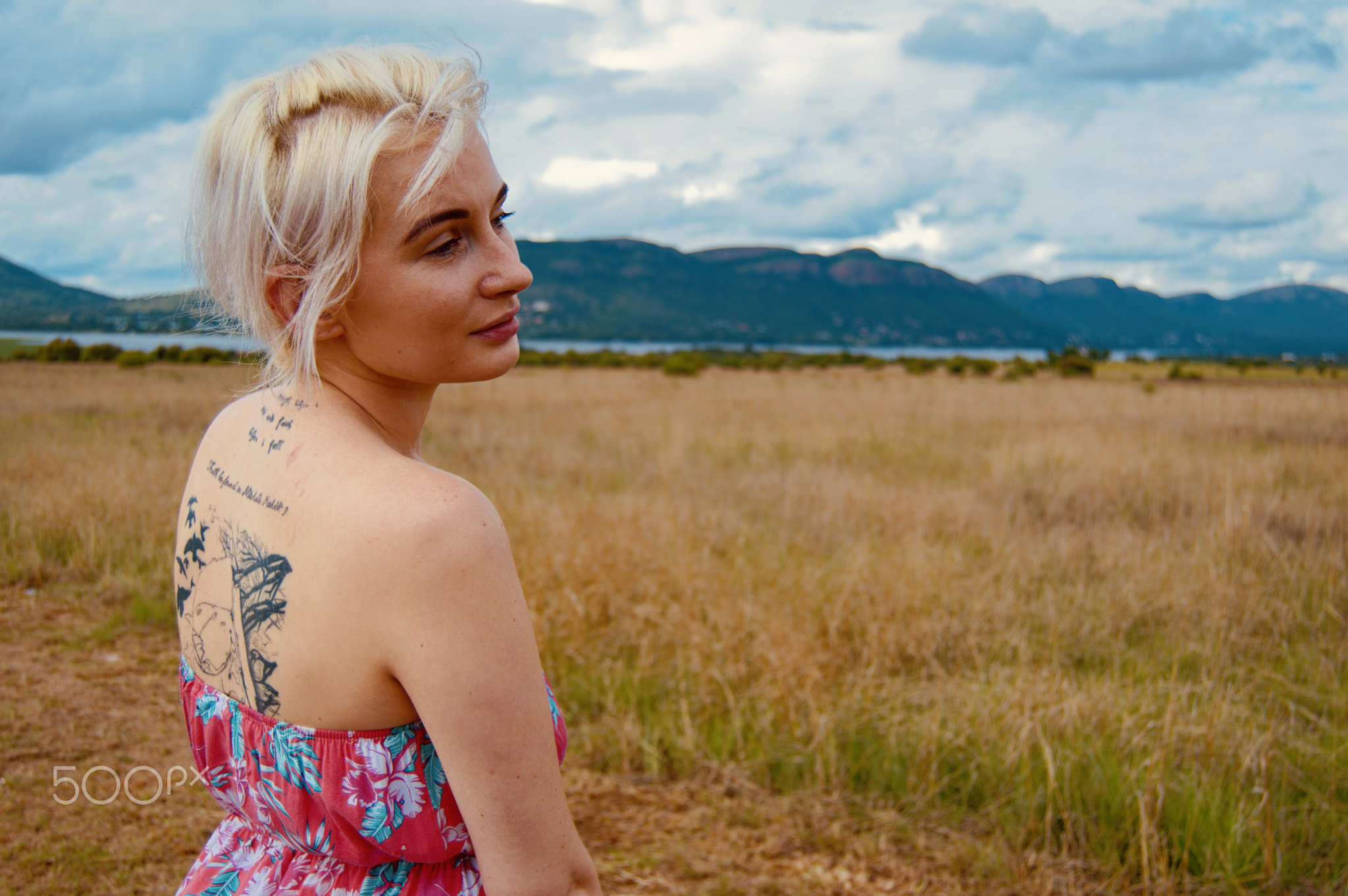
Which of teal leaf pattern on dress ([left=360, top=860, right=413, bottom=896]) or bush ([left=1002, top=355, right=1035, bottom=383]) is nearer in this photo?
teal leaf pattern on dress ([left=360, top=860, right=413, bottom=896])

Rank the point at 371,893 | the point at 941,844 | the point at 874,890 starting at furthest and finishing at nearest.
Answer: the point at 941,844 < the point at 874,890 < the point at 371,893

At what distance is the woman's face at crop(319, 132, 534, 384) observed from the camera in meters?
0.97

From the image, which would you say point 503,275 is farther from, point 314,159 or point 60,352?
point 60,352

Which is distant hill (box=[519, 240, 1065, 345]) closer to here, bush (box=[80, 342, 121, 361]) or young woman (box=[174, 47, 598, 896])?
bush (box=[80, 342, 121, 361])

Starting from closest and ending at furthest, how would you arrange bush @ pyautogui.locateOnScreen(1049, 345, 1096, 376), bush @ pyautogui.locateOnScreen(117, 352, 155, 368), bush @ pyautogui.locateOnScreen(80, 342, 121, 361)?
bush @ pyautogui.locateOnScreen(80, 342, 121, 361) < bush @ pyautogui.locateOnScreen(117, 352, 155, 368) < bush @ pyautogui.locateOnScreen(1049, 345, 1096, 376)

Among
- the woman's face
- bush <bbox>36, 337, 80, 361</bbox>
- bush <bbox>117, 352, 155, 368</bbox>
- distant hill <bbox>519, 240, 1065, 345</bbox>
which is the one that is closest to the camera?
the woman's face

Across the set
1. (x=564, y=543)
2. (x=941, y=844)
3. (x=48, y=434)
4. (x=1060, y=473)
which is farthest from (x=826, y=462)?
(x=48, y=434)

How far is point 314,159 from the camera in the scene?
0.94 meters

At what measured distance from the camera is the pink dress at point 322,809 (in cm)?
100

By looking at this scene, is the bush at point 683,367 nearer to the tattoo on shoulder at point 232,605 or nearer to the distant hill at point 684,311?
the tattoo on shoulder at point 232,605

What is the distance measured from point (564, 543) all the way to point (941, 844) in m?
3.08

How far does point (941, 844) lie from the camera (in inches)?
125

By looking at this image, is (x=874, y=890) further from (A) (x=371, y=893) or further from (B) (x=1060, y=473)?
(B) (x=1060, y=473)

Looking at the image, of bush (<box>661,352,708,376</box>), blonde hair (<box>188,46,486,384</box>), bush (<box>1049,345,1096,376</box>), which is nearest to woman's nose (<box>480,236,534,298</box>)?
blonde hair (<box>188,46,486,384</box>)
